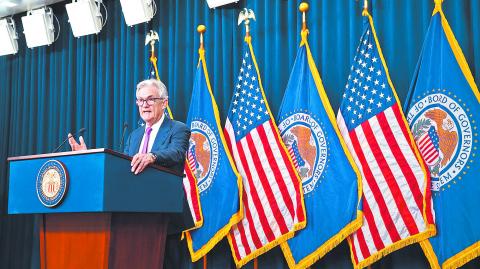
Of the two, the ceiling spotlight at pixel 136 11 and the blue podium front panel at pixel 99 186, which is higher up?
the ceiling spotlight at pixel 136 11

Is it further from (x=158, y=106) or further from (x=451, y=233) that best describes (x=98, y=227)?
(x=451, y=233)

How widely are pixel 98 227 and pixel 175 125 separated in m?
0.87

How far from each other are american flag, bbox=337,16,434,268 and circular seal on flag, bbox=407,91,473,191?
9cm

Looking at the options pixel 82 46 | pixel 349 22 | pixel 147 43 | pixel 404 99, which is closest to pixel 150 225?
pixel 404 99

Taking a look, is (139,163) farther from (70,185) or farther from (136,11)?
(136,11)

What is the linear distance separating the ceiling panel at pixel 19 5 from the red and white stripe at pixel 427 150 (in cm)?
461

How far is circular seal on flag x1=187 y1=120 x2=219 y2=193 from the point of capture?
5.02m

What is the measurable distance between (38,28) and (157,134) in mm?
3918

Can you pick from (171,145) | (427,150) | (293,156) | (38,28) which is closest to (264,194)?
(293,156)

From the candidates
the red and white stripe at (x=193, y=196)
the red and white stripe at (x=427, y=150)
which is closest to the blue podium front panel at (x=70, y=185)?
the red and white stripe at (x=193, y=196)

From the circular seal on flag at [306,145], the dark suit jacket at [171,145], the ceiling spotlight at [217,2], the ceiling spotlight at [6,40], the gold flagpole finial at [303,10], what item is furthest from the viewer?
the ceiling spotlight at [6,40]

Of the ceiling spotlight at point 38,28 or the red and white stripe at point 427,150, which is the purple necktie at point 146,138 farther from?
the ceiling spotlight at point 38,28

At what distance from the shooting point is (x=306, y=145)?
458 centimetres

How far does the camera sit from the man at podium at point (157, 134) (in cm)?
308
